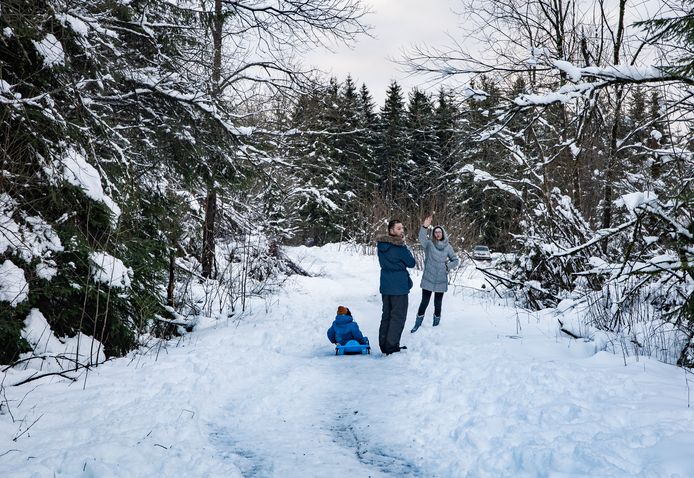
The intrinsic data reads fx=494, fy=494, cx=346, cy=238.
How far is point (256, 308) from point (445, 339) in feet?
16.8

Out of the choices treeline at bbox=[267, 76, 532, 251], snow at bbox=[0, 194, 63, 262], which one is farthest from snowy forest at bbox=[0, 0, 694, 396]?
treeline at bbox=[267, 76, 532, 251]

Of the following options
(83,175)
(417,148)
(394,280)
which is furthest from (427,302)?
(417,148)

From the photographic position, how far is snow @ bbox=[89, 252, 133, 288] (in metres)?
5.76

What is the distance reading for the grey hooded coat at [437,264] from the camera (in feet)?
30.3

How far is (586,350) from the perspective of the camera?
6.26 m

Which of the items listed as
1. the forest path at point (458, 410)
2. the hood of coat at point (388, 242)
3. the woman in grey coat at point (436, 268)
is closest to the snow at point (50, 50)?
the forest path at point (458, 410)

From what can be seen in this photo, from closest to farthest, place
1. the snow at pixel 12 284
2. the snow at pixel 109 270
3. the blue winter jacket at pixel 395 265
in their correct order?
1. the snow at pixel 12 284
2. the snow at pixel 109 270
3. the blue winter jacket at pixel 395 265

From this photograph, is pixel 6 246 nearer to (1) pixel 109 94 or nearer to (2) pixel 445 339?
(1) pixel 109 94

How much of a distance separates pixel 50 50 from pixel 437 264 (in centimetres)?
680

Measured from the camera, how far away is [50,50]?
5.43m

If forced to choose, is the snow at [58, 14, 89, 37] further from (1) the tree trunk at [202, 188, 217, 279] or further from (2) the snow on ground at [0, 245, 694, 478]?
(1) the tree trunk at [202, 188, 217, 279]

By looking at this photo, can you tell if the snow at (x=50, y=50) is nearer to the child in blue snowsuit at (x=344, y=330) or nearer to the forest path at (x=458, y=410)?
the forest path at (x=458, y=410)

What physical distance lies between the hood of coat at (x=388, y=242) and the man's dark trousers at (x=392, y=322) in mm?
746

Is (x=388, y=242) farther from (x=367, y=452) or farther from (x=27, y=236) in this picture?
(x=27, y=236)
